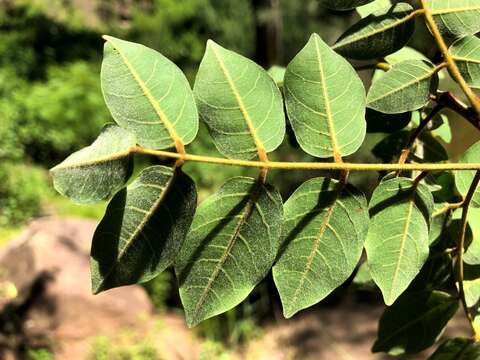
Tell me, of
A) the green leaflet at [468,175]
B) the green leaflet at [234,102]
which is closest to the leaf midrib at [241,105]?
the green leaflet at [234,102]

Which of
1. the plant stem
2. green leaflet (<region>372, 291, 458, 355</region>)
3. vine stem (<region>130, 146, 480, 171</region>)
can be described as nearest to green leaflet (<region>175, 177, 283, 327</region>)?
vine stem (<region>130, 146, 480, 171</region>)

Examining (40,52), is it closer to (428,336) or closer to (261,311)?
(261,311)

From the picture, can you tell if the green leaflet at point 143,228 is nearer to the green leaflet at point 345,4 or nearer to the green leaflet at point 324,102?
the green leaflet at point 324,102

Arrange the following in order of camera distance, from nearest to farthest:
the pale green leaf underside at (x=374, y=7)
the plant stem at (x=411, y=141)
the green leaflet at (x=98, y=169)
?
the green leaflet at (x=98, y=169), the plant stem at (x=411, y=141), the pale green leaf underside at (x=374, y=7)

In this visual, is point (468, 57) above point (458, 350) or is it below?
above

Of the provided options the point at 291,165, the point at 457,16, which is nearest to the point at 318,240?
the point at 291,165

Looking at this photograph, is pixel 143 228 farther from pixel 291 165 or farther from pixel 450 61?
pixel 450 61
